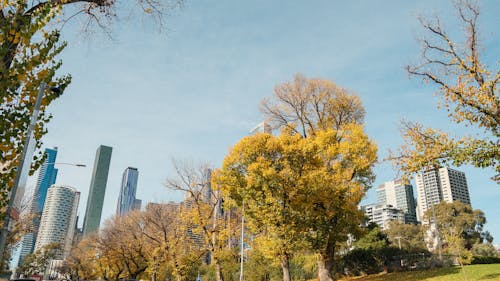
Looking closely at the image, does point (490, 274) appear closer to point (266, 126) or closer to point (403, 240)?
point (266, 126)

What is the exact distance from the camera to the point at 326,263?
20.6 meters

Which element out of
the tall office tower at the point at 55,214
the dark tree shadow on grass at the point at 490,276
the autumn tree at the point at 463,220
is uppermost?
the tall office tower at the point at 55,214

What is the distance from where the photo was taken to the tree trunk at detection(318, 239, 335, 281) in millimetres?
20172

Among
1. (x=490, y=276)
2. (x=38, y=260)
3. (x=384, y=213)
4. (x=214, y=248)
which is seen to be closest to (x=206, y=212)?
(x=214, y=248)

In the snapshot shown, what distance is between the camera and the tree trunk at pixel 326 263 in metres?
20.2

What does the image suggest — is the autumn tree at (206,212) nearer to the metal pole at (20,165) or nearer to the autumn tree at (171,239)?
the autumn tree at (171,239)

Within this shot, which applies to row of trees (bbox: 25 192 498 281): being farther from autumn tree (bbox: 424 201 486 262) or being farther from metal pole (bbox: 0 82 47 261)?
metal pole (bbox: 0 82 47 261)

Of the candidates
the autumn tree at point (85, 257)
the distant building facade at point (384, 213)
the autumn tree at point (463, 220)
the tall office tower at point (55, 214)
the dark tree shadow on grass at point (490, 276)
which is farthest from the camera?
the distant building facade at point (384, 213)

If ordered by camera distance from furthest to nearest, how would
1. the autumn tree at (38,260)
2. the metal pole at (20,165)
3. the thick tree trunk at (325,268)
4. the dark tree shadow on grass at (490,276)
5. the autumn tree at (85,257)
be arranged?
the autumn tree at (38,260)
the autumn tree at (85,257)
the thick tree trunk at (325,268)
the dark tree shadow on grass at (490,276)
the metal pole at (20,165)

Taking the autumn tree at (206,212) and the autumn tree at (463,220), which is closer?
the autumn tree at (206,212)

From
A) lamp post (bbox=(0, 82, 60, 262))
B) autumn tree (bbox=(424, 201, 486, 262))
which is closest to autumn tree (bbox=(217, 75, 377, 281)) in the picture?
lamp post (bbox=(0, 82, 60, 262))

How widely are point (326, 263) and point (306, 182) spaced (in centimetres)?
512

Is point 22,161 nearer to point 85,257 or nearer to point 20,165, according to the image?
point 20,165

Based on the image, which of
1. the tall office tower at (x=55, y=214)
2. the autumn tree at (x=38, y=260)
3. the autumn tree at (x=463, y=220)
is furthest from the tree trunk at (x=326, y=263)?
the tall office tower at (x=55, y=214)
